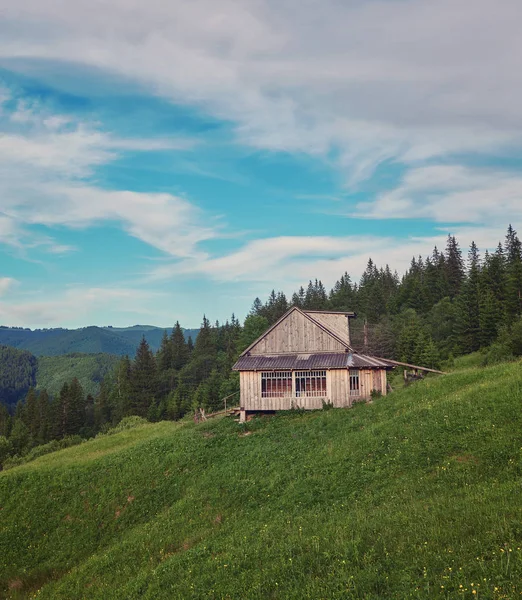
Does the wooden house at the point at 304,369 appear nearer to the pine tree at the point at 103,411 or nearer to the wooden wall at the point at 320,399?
the wooden wall at the point at 320,399

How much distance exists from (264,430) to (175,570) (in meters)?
14.9

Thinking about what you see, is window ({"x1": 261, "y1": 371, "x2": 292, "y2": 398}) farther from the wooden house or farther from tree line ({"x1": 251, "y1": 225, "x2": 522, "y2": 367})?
tree line ({"x1": 251, "y1": 225, "x2": 522, "y2": 367})

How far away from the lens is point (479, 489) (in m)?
11.8

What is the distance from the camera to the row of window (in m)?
31.1

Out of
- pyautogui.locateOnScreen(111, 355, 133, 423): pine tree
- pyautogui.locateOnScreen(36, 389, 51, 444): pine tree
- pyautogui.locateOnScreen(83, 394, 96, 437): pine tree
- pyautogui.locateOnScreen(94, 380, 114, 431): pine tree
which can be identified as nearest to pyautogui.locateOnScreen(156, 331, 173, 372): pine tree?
pyautogui.locateOnScreen(111, 355, 133, 423): pine tree

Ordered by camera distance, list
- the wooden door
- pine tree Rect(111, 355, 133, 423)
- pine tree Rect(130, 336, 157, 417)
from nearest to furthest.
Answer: the wooden door, pine tree Rect(130, 336, 157, 417), pine tree Rect(111, 355, 133, 423)

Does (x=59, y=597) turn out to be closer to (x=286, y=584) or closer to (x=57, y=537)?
(x=57, y=537)

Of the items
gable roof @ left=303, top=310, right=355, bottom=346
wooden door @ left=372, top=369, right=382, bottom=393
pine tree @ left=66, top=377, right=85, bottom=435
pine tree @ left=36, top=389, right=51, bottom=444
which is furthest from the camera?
pine tree @ left=66, top=377, right=85, bottom=435

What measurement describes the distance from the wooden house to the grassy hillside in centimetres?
228

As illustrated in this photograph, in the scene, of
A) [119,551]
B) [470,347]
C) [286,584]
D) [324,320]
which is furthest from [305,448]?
[470,347]

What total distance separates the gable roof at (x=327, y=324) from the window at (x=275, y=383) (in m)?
2.77

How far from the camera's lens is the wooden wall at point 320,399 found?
100ft

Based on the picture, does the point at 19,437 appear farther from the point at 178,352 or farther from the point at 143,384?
the point at 178,352

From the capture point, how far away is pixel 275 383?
32125 millimetres
